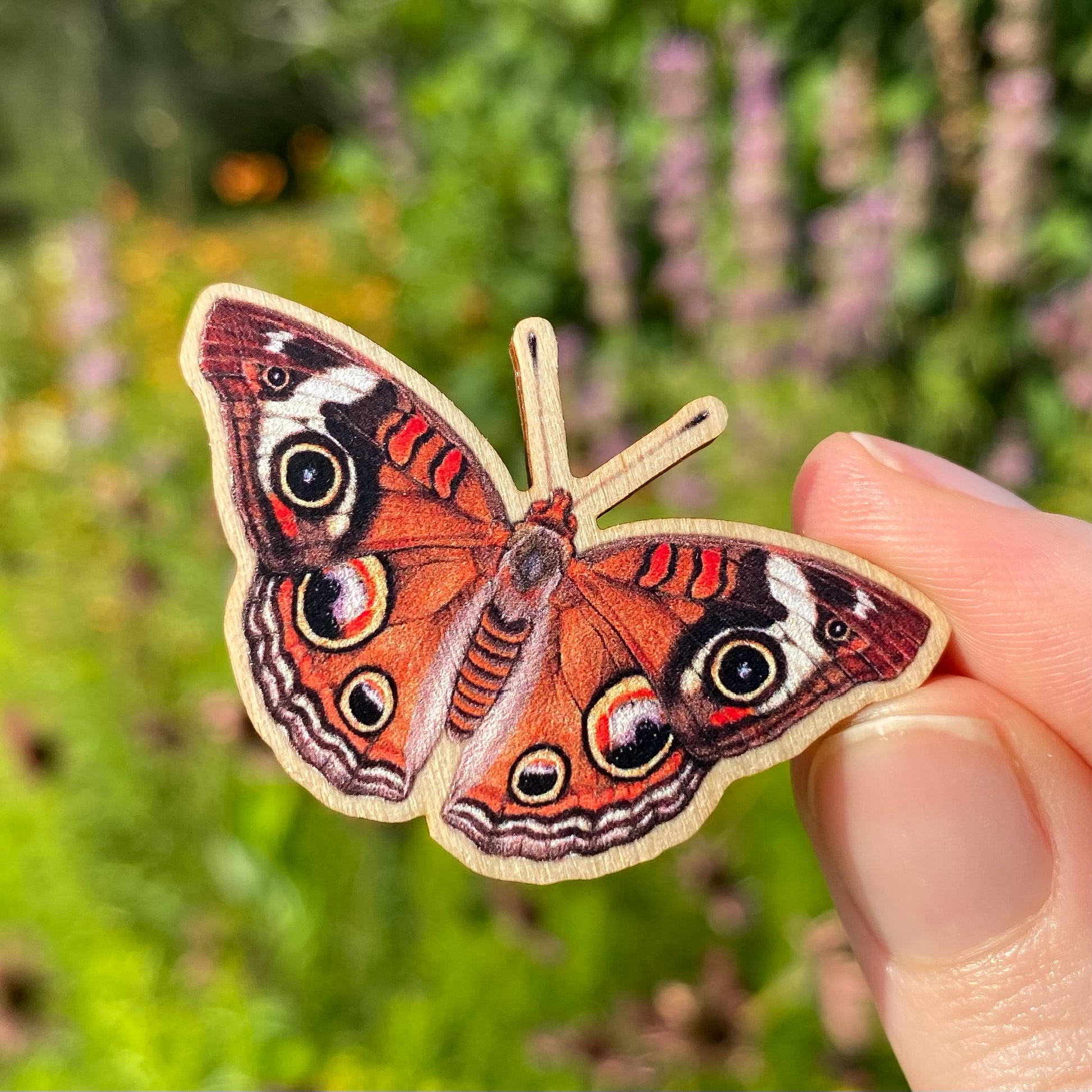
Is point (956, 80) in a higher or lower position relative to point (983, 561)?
higher

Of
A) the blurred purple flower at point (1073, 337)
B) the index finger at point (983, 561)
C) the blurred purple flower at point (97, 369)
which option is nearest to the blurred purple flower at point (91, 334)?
the blurred purple flower at point (97, 369)

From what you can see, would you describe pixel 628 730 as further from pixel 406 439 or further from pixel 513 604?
pixel 406 439

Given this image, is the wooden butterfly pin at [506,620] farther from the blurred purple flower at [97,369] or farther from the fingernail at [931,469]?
the blurred purple flower at [97,369]

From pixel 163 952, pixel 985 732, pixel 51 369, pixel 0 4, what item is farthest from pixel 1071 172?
pixel 0 4

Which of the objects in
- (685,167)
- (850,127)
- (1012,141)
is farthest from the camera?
(685,167)

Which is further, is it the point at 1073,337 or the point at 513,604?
the point at 1073,337

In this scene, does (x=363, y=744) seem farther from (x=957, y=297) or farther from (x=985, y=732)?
(x=957, y=297)

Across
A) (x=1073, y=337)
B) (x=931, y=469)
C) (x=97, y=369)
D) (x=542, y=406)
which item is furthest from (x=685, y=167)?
(x=542, y=406)
